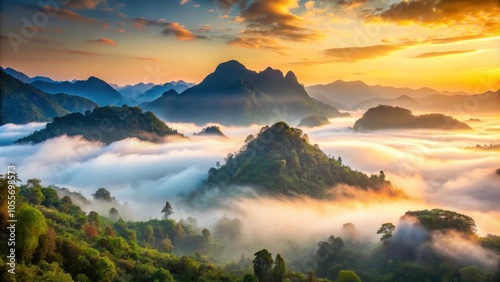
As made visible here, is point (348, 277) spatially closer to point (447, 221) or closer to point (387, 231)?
point (387, 231)

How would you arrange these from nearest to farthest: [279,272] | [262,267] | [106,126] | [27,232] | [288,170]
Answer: [27,232]
[279,272]
[262,267]
[288,170]
[106,126]

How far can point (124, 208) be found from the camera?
93.3 meters

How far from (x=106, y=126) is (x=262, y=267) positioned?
135m

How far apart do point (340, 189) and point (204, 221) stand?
3844 cm

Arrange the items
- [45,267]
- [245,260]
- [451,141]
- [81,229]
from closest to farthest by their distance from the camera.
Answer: [45,267] < [81,229] < [245,260] < [451,141]

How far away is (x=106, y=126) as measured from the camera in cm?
15475

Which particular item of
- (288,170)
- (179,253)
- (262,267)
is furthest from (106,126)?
(262,267)

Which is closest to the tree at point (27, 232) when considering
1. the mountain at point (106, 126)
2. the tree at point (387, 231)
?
the tree at point (387, 231)

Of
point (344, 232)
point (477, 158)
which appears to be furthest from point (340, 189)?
point (477, 158)

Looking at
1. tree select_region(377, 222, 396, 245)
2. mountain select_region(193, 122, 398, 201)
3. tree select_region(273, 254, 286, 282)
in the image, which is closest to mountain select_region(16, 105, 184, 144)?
mountain select_region(193, 122, 398, 201)

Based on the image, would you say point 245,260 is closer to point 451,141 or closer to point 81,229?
point 81,229

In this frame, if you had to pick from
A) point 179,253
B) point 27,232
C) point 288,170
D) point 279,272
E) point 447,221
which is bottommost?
point 179,253

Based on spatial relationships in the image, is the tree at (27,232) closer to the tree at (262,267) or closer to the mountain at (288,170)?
the tree at (262,267)

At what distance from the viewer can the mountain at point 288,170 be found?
8769cm
